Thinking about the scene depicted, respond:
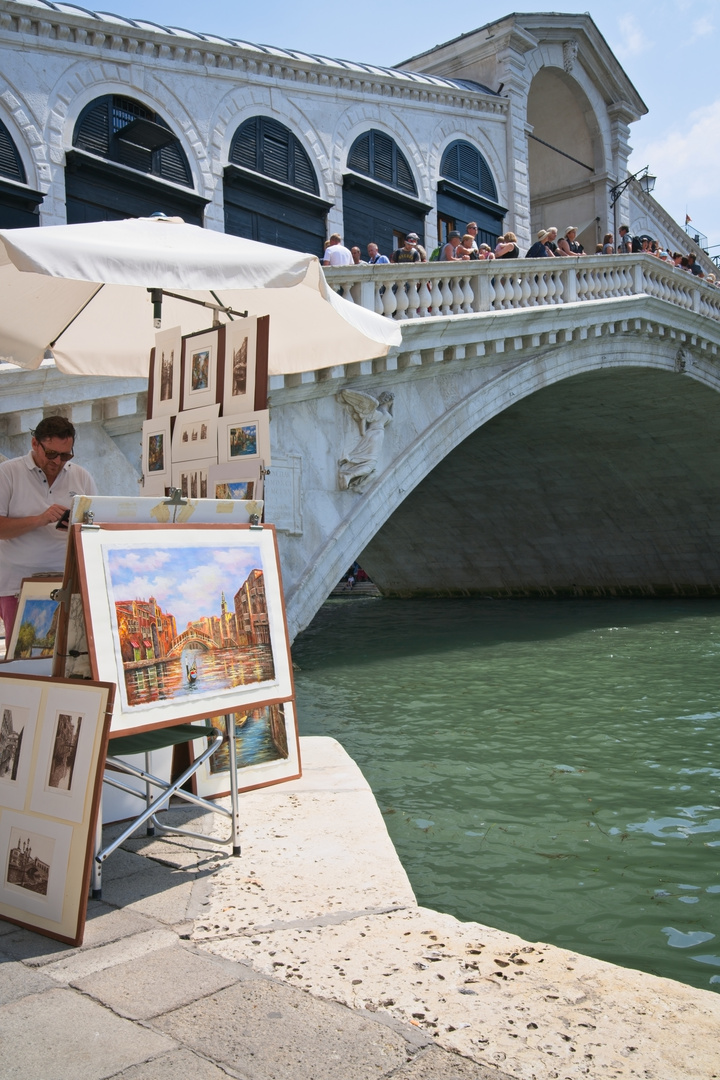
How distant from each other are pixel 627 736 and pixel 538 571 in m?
17.0

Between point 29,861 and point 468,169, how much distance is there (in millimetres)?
15583

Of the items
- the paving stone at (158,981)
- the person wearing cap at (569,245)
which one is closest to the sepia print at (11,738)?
the paving stone at (158,981)

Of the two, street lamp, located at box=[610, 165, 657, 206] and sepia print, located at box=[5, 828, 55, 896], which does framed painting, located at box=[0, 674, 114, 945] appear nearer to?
sepia print, located at box=[5, 828, 55, 896]

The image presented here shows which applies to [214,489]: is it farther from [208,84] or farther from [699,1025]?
[208,84]

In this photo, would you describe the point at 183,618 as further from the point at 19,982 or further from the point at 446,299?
the point at 446,299

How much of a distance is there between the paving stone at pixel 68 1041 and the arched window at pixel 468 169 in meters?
15.2

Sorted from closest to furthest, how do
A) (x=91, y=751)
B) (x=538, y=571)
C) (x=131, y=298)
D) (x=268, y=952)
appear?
(x=268, y=952) → (x=91, y=751) → (x=131, y=298) → (x=538, y=571)

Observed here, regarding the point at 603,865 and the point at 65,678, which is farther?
the point at 603,865

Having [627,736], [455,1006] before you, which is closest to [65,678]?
[455,1006]

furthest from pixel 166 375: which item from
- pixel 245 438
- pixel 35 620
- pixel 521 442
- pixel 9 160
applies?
pixel 521 442

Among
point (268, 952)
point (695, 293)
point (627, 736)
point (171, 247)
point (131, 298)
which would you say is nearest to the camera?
point (268, 952)

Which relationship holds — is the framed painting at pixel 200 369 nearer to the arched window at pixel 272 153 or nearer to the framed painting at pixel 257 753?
the framed painting at pixel 257 753

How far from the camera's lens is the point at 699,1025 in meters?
1.97

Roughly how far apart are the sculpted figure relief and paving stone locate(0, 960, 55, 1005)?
8.52 meters
